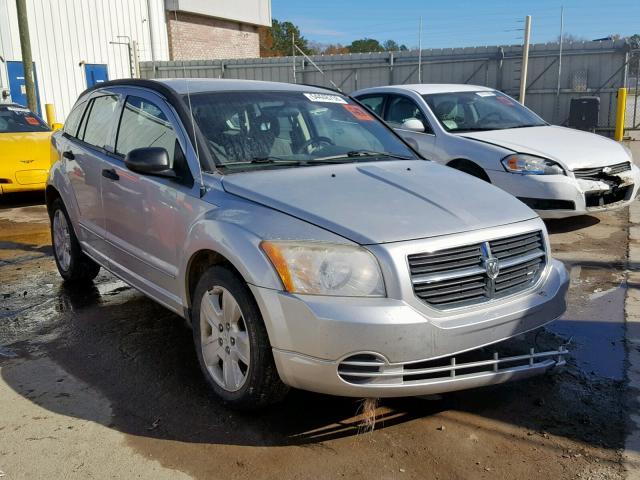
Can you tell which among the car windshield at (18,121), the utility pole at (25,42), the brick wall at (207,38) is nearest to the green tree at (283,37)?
the brick wall at (207,38)

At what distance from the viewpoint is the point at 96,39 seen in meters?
24.2

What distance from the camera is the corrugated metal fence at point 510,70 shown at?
1789 centimetres

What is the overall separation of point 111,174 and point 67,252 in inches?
61.7

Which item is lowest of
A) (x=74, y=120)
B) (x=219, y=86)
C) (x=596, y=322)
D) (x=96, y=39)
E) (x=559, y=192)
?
(x=596, y=322)

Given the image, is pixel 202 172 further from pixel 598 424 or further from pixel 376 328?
pixel 598 424

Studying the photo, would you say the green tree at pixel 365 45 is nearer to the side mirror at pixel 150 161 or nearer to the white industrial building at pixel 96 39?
the white industrial building at pixel 96 39

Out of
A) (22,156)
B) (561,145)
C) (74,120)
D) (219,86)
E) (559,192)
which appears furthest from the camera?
(22,156)

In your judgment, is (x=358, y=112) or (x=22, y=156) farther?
(x=22, y=156)

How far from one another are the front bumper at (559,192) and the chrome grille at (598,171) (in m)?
0.07

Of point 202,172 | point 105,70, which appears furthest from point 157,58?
point 202,172

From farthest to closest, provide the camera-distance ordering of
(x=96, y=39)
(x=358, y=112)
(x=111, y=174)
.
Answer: (x=96, y=39)
(x=358, y=112)
(x=111, y=174)

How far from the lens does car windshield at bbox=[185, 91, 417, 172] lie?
12.2 feet

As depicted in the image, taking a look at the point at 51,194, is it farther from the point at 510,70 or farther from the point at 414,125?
the point at 510,70

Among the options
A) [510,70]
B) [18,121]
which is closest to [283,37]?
[510,70]
